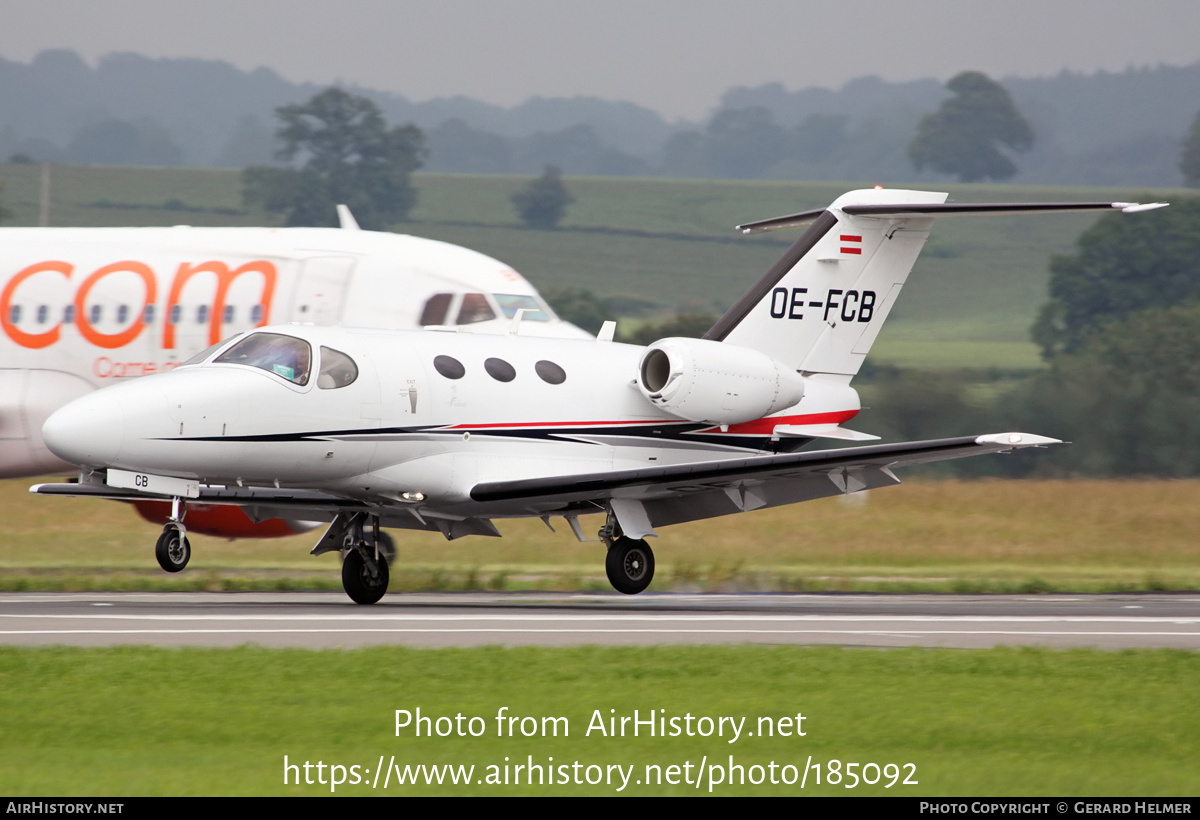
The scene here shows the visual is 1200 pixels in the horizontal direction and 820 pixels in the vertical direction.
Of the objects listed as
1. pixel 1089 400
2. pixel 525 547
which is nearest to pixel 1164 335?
pixel 1089 400

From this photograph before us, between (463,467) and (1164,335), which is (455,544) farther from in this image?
(1164,335)

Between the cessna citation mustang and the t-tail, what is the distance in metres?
0.03

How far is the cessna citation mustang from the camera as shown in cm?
1659

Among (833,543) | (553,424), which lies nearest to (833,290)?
(553,424)

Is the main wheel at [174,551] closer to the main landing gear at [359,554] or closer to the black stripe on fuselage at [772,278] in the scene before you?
the main landing gear at [359,554]

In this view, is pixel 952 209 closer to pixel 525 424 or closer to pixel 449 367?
pixel 525 424

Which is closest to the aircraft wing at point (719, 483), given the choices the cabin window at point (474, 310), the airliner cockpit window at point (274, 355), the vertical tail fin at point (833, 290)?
the airliner cockpit window at point (274, 355)

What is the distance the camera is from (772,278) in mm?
21406

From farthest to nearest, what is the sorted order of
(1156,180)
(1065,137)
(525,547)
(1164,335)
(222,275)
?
1. (1065,137)
2. (1156,180)
3. (1164,335)
4. (525,547)
5. (222,275)

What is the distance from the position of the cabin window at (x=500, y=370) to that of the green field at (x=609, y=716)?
21.5ft

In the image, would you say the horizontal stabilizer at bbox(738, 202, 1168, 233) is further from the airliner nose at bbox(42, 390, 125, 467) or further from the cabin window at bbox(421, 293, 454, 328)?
the airliner nose at bbox(42, 390, 125, 467)

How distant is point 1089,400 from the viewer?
112 ft

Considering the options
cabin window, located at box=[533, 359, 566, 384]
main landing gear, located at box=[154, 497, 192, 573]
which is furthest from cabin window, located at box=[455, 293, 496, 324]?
main landing gear, located at box=[154, 497, 192, 573]

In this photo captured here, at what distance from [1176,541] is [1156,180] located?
133141 millimetres
